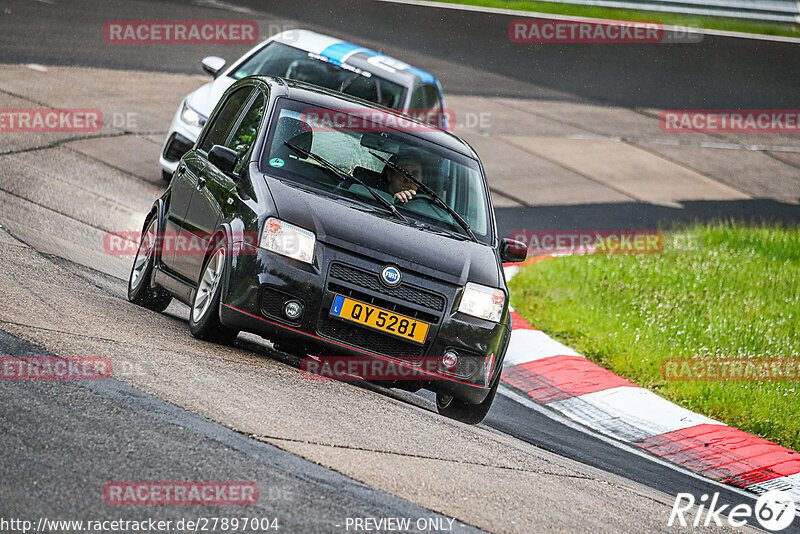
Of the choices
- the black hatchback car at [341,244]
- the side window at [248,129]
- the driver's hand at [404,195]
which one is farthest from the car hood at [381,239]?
the side window at [248,129]

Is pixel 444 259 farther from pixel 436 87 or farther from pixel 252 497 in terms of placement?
pixel 436 87

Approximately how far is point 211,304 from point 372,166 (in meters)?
1.44

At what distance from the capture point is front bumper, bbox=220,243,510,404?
21.1ft

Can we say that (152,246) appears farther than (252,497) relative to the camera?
Yes

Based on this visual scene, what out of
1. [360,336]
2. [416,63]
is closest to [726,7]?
[416,63]

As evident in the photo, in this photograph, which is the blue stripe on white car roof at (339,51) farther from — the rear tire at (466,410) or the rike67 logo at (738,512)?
the rike67 logo at (738,512)

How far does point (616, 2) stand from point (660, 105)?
2642mm

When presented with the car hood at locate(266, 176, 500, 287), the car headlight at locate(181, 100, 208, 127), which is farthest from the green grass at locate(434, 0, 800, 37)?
the car hood at locate(266, 176, 500, 287)

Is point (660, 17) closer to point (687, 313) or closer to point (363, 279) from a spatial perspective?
point (687, 313)

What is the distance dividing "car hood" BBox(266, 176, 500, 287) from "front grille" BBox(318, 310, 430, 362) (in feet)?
1.31

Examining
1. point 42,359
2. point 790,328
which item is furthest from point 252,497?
point 790,328

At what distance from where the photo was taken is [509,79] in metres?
22.4

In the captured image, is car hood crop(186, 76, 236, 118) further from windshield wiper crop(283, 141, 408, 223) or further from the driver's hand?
the driver's hand

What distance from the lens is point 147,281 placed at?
7984mm
